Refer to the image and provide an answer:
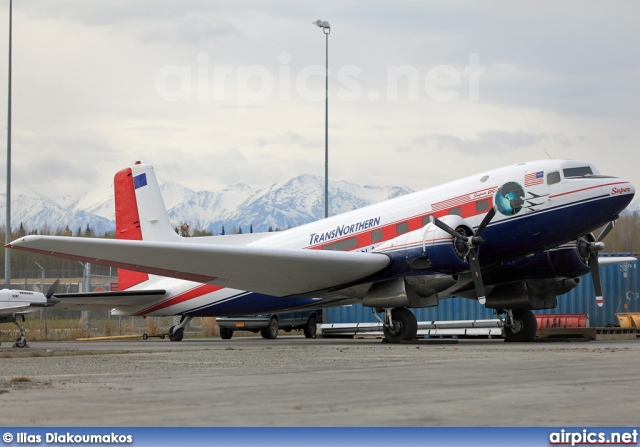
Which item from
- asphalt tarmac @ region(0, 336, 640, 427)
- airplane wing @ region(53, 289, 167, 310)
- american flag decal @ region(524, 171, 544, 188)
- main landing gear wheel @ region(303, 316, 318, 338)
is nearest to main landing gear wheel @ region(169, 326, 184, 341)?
airplane wing @ region(53, 289, 167, 310)

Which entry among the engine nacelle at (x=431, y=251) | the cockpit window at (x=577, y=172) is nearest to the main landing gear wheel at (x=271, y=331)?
the engine nacelle at (x=431, y=251)

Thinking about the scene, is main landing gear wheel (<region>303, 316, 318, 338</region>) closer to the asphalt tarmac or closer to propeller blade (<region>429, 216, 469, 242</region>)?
propeller blade (<region>429, 216, 469, 242</region>)

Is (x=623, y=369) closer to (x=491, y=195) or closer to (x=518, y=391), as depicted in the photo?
(x=518, y=391)

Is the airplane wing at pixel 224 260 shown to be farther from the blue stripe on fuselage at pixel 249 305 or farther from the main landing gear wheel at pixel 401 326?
the blue stripe on fuselage at pixel 249 305

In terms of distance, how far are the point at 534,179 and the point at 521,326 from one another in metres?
5.97

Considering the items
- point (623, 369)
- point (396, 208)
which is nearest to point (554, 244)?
point (396, 208)

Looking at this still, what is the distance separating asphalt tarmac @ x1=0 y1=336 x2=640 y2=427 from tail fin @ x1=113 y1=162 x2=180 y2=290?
1664 centimetres

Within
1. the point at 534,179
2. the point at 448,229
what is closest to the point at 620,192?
the point at 534,179

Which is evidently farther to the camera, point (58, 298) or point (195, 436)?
point (58, 298)

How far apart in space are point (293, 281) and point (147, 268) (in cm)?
448

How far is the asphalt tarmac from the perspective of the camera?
735 centimetres

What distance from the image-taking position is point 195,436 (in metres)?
6.45

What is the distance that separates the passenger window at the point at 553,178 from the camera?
2348 centimetres

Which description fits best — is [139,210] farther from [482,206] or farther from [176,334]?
[482,206]
